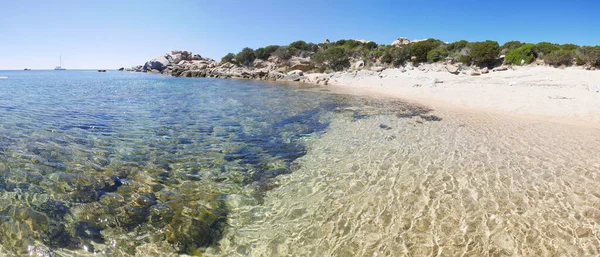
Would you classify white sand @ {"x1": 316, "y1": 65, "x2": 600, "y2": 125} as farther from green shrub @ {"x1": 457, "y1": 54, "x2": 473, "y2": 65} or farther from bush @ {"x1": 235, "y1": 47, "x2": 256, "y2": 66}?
bush @ {"x1": 235, "y1": 47, "x2": 256, "y2": 66}

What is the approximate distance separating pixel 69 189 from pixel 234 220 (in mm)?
3351

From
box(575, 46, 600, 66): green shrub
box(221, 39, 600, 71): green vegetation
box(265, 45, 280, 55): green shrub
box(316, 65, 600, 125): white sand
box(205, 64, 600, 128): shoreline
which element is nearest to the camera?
box(205, 64, 600, 128): shoreline

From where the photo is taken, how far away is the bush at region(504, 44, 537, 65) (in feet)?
105

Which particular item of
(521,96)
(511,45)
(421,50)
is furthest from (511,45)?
(521,96)

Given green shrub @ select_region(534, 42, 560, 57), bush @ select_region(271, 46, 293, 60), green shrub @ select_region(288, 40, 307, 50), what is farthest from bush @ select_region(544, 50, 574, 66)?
green shrub @ select_region(288, 40, 307, 50)

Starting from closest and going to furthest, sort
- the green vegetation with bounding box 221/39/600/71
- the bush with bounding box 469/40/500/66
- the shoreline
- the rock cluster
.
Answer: the shoreline < the green vegetation with bounding box 221/39/600/71 < the bush with bounding box 469/40/500/66 < the rock cluster

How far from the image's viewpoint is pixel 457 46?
4409cm

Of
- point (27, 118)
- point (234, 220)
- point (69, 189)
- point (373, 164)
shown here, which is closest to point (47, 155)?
point (69, 189)

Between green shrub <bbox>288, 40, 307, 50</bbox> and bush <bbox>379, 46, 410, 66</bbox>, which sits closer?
bush <bbox>379, 46, 410, 66</bbox>

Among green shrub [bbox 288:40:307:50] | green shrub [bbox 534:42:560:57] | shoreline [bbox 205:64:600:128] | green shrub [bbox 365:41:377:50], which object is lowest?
shoreline [bbox 205:64:600:128]

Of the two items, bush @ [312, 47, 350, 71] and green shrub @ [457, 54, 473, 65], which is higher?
bush @ [312, 47, 350, 71]

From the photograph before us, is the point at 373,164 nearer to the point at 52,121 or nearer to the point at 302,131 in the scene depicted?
the point at 302,131

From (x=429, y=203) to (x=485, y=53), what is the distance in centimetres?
4010

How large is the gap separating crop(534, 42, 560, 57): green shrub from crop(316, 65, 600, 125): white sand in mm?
11651
